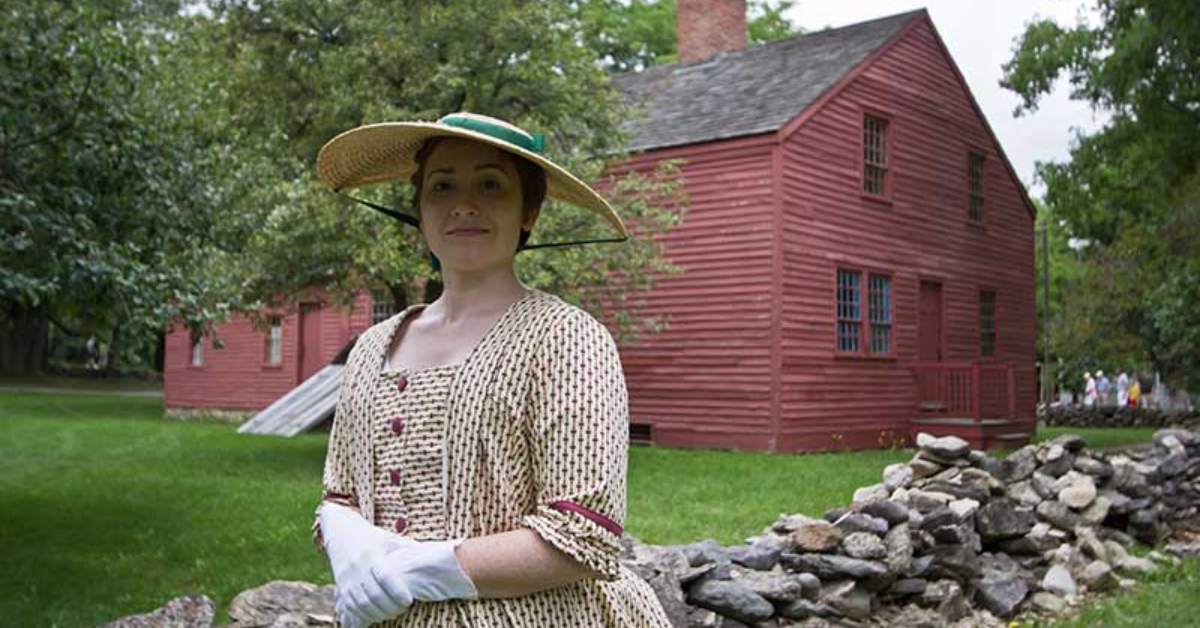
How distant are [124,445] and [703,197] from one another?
34.5ft

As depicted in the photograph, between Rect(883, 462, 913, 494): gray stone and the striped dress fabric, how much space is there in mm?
6887

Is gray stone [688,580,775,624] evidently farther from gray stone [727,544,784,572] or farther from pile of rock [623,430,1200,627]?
gray stone [727,544,784,572]

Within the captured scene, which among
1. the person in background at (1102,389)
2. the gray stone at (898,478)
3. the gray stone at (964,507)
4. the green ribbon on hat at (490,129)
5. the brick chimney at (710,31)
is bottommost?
the gray stone at (964,507)

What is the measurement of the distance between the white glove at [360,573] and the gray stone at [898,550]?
5.43 metres

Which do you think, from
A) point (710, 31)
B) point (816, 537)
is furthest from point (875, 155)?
point (816, 537)

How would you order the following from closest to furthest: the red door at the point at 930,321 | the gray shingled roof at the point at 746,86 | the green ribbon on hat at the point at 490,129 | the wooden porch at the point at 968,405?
the green ribbon on hat at the point at 490,129
the gray shingled roof at the point at 746,86
the wooden porch at the point at 968,405
the red door at the point at 930,321

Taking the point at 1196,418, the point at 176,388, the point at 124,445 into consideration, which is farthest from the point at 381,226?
the point at 1196,418

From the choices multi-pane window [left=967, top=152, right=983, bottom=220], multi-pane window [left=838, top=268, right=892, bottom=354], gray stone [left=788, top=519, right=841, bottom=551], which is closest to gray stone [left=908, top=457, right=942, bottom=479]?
gray stone [left=788, top=519, right=841, bottom=551]

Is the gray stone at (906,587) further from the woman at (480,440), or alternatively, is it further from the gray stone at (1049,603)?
the woman at (480,440)

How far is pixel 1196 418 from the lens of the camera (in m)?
31.8

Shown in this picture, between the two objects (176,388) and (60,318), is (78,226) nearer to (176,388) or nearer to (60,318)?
(60,318)

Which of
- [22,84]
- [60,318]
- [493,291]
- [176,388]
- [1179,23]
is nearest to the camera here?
[493,291]

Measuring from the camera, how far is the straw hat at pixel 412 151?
219 centimetres

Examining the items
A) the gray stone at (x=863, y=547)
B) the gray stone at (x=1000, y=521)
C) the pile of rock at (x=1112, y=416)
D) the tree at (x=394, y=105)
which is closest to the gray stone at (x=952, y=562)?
the gray stone at (x=863, y=547)
